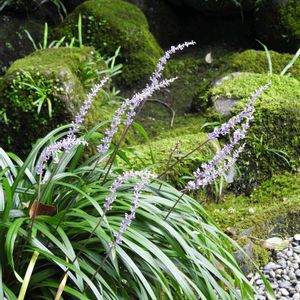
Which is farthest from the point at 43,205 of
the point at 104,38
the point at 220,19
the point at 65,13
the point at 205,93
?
the point at 220,19

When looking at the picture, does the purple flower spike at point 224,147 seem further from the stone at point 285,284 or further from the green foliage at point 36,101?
the green foliage at point 36,101

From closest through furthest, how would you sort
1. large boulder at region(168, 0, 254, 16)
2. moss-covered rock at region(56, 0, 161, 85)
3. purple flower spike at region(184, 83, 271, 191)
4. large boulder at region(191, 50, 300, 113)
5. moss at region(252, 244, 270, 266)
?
1. purple flower spike at region(184, 83, 271, 191)
2. moss at region(252, 244, 270, 266)
3. large boulder at region(191, 50, 300, 113)
4. moss-covered rock at region(56, 0, 161, 85)
5. large boulder at region(168, 0, 254, 16)

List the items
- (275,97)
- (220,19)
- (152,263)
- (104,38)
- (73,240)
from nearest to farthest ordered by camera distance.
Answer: (152,263), (73,240), (275,97), (104,38), (220,19)

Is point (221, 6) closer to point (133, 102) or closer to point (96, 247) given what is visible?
point (96, 247)

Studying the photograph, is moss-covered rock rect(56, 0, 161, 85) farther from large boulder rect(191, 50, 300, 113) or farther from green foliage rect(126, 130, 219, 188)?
green foliage rect(126, 130, 219, 188)

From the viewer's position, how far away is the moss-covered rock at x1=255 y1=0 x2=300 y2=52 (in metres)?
6.12

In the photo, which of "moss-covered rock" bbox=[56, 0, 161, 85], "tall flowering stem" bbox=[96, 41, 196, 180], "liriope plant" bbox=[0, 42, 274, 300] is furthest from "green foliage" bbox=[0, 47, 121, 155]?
"tall flowering stem" bbox=[96, 41, 196, 180]

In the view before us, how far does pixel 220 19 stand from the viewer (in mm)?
6848

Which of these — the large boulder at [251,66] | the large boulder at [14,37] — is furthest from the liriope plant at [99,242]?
the large boulder at [14,37]

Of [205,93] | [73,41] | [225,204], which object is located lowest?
[225,204]

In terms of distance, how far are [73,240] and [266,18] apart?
13.4 ft

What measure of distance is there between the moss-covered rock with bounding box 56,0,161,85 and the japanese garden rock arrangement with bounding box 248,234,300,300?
231 centimetres

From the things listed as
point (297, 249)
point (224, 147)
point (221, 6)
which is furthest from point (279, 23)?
point (224, 147)

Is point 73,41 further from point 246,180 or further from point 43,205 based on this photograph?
point 43,205
